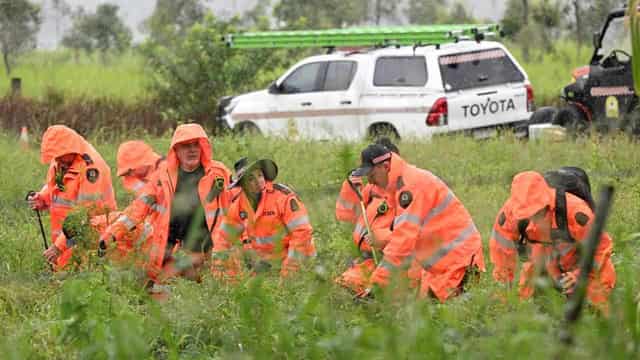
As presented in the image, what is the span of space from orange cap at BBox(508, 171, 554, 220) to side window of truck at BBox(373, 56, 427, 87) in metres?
11.1

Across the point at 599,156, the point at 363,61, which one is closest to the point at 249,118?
the point at 363,61

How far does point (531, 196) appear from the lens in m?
7.16

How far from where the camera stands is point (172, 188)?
8773mm

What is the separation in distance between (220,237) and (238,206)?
0.86 m

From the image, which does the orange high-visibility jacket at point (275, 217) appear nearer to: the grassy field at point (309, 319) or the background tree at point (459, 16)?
the grassy field at point (309, 319)

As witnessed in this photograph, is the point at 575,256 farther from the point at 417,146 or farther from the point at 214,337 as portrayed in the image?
the point at 417,146

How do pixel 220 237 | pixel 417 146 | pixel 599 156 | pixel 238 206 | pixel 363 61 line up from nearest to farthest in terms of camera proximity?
pixel 220 237 → pixel 238 206 → pixel 599 156 → pixel 417 146 → pixel 363 61

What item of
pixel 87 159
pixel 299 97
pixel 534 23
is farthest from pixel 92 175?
pixel 534 23

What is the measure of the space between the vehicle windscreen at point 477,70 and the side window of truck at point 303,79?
6.46 feet

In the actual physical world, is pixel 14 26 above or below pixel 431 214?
below

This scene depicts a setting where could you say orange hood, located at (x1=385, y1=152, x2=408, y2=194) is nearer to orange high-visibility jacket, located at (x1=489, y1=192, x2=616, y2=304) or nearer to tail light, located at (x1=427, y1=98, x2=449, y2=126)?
orange high-visibility jacket, located at (x1=489, y1=192, x2=616, y2=304)

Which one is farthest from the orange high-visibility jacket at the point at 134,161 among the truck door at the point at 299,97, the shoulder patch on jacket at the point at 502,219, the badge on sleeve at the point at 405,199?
the truck door at the point at 299,97

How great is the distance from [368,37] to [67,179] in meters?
10.9

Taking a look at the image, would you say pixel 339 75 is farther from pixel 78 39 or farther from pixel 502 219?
pixel 78 39
